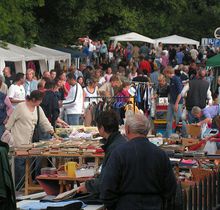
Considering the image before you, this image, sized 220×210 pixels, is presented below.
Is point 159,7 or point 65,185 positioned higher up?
point 159,7

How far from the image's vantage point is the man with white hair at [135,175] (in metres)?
8.63

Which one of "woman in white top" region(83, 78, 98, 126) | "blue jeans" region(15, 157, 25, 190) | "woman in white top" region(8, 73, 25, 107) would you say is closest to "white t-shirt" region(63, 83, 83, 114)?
"woman in white top" region(83, 78, 98, 126)

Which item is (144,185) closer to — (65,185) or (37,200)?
(37,200)

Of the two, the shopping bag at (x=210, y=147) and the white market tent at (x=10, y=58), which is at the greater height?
the white market tent at (x=10, y=58)

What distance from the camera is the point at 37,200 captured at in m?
11.4

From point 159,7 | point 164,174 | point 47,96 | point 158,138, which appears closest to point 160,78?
point 47,96

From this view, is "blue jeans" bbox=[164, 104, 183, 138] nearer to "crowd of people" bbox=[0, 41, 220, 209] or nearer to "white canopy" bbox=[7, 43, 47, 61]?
"crowd of people" bbox=[0, 41, 220, 209]

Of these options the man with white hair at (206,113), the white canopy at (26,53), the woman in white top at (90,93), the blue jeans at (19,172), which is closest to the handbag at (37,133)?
the blue jeans at (19,172)

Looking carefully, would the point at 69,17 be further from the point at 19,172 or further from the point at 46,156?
the point at 46,156

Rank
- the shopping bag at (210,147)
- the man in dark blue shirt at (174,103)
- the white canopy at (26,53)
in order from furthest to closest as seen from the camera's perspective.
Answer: the white canopy at (26,53) < the man in dark blue shirt at (174,103) < the shopping bag at (210,147)

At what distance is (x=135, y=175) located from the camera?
8.66 metres

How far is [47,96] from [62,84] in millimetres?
3299

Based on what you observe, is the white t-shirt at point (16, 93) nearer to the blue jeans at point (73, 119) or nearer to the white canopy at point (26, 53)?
the blue jeans at point (73, 119)

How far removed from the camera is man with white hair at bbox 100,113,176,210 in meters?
8.63
